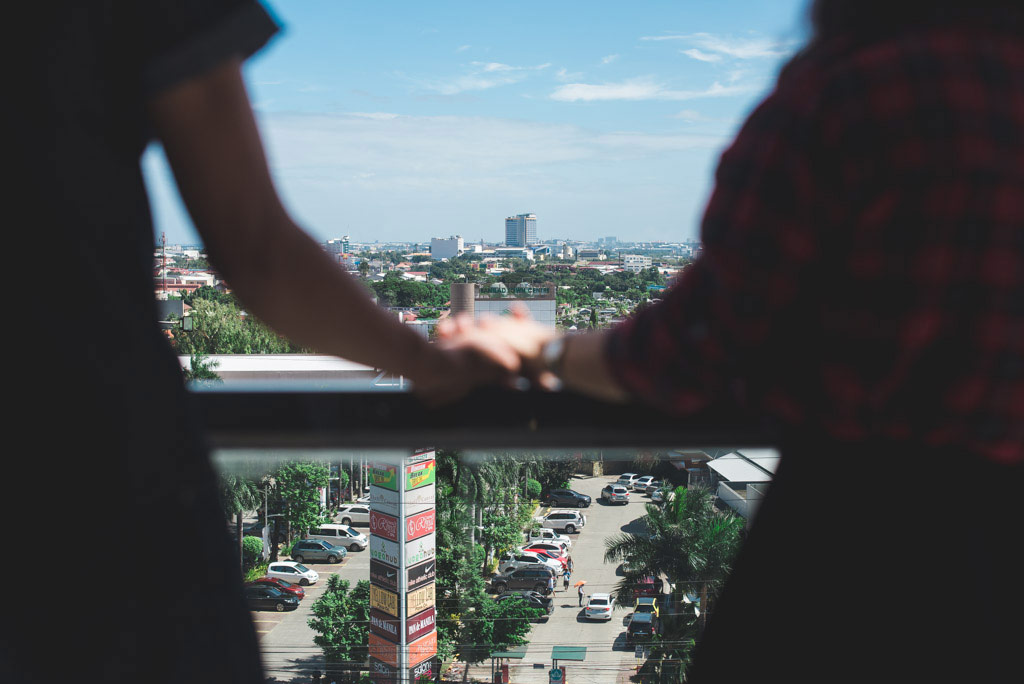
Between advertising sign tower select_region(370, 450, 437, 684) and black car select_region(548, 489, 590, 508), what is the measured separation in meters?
0.15

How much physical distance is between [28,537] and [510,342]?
1.28 feet

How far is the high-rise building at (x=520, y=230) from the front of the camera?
25581 millimetres

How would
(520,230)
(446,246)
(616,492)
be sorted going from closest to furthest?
(616,492) → (446,246) → (520,230)

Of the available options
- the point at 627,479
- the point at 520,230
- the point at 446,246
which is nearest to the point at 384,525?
the point at 627,479

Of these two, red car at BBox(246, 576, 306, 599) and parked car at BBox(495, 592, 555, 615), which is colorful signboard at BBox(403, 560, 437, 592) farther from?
parked car at BBox(495, 592, 555, 615)

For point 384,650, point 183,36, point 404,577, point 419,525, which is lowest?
point 384,650

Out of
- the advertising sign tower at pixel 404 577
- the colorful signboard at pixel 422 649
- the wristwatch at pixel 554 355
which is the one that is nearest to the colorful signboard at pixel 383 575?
the advertising sign tower at pixel 404 577

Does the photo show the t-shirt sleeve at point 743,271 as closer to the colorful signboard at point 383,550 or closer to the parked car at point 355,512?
the parked car at point 355,512

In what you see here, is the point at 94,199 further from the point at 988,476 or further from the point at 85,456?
the point at 988,476

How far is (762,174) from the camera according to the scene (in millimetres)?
446

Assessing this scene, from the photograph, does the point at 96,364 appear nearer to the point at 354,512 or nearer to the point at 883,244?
the point at 883,244

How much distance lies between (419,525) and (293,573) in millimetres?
199

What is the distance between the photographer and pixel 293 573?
1.19 metres

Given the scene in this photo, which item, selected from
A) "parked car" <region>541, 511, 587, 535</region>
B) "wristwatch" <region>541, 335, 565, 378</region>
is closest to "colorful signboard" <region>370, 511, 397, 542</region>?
"parked car" <region>541, 511, 587, 535</region>
